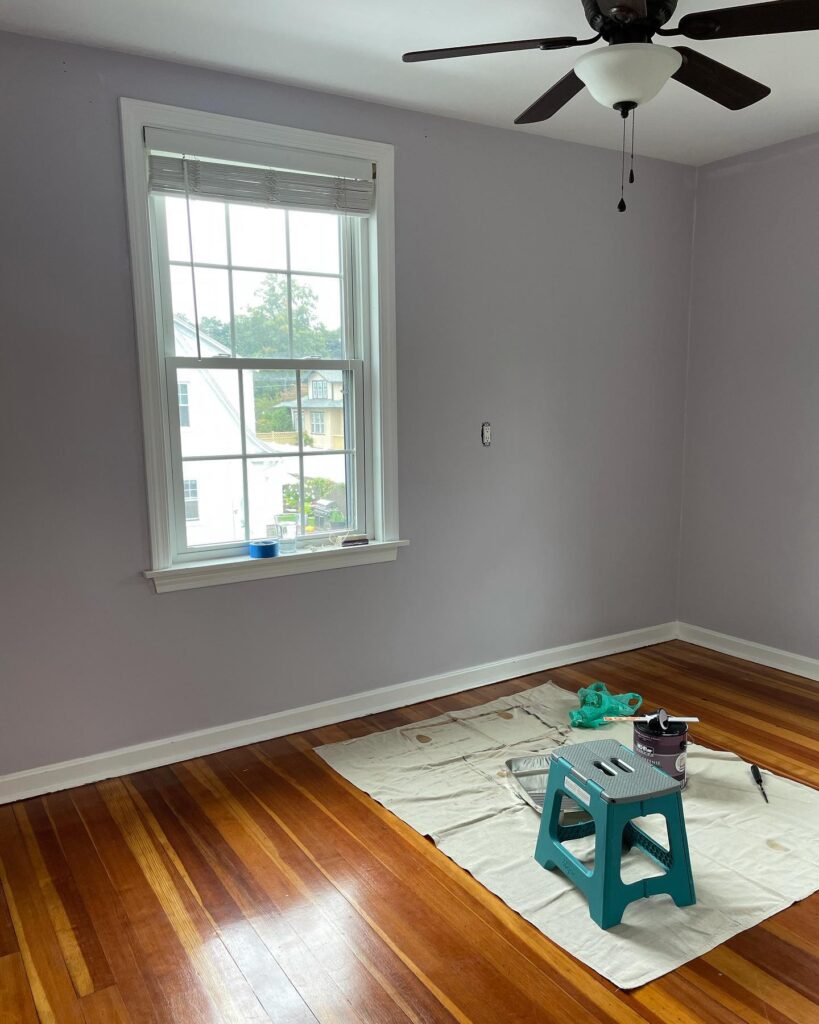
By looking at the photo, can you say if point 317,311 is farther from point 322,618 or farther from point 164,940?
point 164,940

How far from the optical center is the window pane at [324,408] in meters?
3.37

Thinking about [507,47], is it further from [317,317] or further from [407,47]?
[317,317]

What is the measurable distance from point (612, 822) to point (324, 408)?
6.80ft

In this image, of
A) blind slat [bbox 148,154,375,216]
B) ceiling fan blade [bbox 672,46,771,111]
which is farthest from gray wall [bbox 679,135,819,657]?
blind slat [bbox 148,154,375,216]

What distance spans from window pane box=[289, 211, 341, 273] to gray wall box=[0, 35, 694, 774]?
1.00 feet

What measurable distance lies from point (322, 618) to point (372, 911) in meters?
1.41

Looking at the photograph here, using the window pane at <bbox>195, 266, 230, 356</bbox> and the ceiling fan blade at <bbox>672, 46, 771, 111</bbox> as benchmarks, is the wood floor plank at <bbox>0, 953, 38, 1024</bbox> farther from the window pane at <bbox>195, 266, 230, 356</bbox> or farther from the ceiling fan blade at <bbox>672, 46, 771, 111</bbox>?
the ceiling fan blade at <bbox>672, 46, 771, 111</bbox>

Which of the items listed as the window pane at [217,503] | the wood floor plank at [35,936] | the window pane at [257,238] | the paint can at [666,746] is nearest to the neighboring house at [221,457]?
the window pane at [217,503]

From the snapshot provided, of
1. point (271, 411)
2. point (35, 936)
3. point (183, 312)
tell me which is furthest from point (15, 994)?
point (183, 312)

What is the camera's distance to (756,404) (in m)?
4.20

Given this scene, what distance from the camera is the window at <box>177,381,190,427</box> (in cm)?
309

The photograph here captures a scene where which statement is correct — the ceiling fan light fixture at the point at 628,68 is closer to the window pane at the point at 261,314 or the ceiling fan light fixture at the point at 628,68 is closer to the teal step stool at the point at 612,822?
the window pane at the point at 261,314

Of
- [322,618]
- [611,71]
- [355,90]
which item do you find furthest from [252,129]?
[322,618]

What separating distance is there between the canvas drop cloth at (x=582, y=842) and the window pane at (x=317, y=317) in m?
1.70
